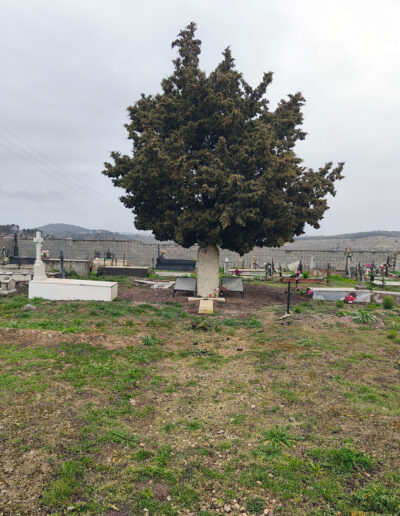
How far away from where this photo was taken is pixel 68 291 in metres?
13.2

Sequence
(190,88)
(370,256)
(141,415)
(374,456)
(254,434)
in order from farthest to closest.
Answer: (370,256), (190,88), (141,415), (254,434), (374,456)

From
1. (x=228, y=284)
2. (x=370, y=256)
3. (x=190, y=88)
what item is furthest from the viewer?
(x=370, y=256)

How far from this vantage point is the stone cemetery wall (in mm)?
29891

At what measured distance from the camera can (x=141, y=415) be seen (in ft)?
16.8

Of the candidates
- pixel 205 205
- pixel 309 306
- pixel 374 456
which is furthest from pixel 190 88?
pixel 374 456

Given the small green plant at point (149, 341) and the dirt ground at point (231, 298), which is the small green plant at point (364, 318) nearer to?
the dirt ground at point (231, 298)

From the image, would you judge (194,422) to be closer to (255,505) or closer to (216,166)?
(255,505)

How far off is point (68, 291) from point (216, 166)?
7624 millimetres

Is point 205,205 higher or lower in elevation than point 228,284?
higher

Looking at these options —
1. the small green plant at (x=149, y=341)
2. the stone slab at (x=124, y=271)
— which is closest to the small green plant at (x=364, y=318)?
the small green plant at (x=149, y=341)

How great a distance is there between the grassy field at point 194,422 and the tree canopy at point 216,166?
20.1 feet

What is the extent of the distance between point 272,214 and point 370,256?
1975 centimetres

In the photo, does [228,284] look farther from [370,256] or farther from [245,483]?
[370,256]

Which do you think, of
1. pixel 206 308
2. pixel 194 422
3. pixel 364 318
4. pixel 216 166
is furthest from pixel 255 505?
pixel 216 166
